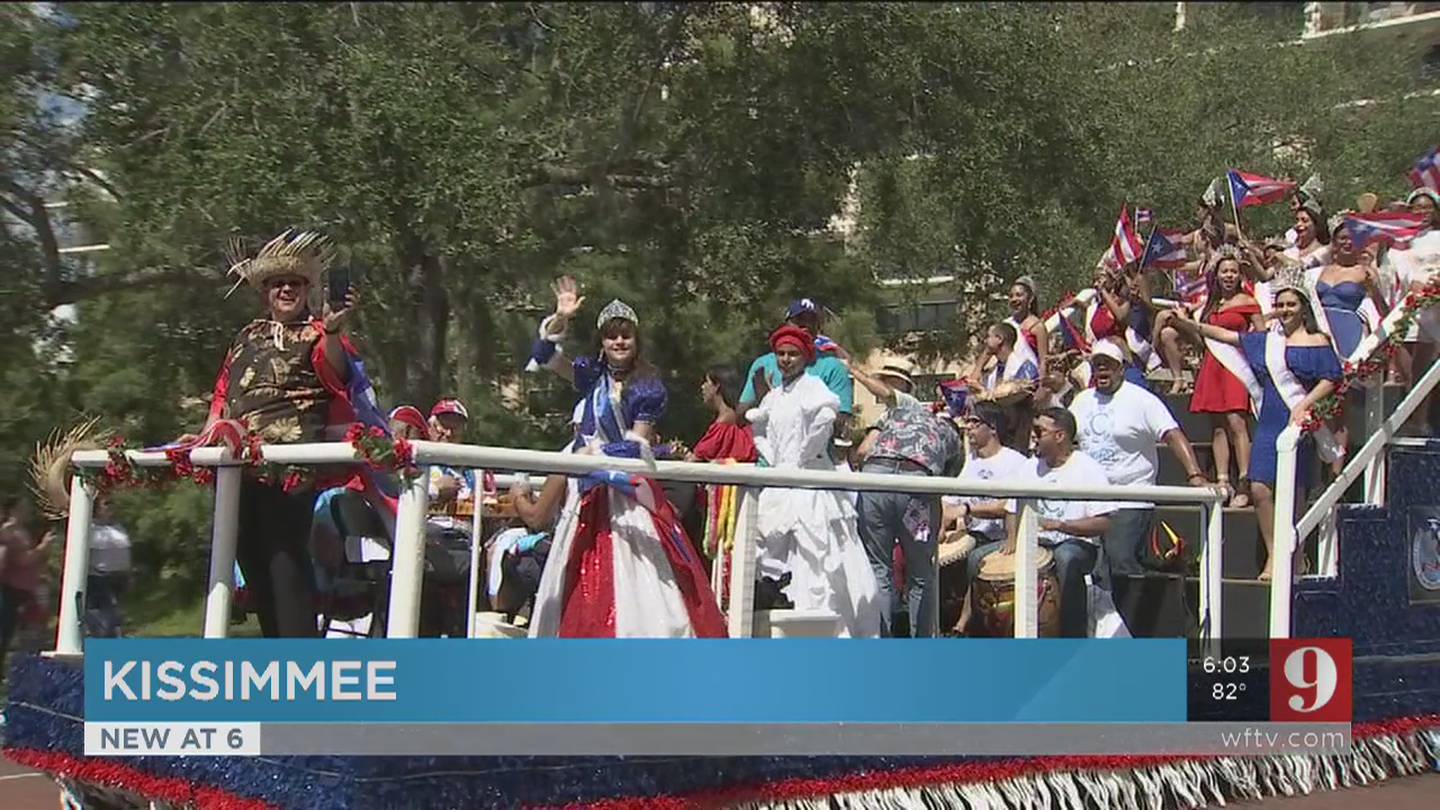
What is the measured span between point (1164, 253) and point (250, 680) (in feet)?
24.7

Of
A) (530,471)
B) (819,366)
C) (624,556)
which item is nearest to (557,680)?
(624,556)

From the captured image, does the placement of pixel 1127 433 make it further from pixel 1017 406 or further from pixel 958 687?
pixel 958 687

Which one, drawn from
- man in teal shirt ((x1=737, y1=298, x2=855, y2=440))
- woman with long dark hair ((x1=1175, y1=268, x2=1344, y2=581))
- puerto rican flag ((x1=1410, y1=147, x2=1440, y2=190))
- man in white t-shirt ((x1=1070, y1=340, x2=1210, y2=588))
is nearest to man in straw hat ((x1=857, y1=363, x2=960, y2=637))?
man in teal shirt ((x1=737, y1=298, x2=855, y2=440))

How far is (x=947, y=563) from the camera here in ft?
21.2

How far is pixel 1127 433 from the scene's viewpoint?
25.2 feet

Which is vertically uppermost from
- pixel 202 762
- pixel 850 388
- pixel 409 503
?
pixel 850 388

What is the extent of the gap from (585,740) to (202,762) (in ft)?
3.80

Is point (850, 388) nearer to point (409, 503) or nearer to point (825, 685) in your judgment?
point (825, 685)

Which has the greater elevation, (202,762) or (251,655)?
(251,655)

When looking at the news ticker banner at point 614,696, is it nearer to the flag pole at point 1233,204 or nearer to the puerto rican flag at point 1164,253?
the puerto rican flag at point 1164,253

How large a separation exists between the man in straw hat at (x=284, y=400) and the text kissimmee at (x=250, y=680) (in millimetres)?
410

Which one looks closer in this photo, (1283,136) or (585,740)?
(585,740)

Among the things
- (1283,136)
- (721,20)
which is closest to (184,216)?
(721,20)

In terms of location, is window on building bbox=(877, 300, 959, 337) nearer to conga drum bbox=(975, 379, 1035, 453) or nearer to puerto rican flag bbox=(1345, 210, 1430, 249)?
puerto rican flag bbox=(1345, 210, 1430, 249)
